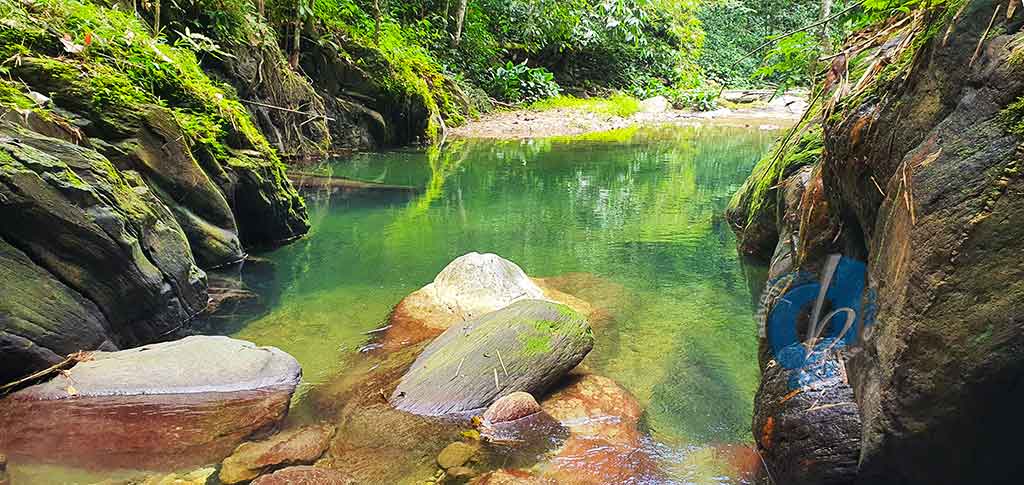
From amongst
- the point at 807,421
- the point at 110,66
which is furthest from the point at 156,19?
the point at 807,421

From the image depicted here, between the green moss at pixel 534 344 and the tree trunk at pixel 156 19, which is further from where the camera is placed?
the tree trunk at pixel 156 19

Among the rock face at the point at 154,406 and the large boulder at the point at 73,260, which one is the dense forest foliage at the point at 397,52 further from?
the rock face at the point at 154,406

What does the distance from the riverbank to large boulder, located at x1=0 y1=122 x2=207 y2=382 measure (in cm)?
1207

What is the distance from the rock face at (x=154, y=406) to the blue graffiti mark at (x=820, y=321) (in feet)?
7.99

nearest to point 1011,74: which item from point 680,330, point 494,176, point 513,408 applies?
point 513,408

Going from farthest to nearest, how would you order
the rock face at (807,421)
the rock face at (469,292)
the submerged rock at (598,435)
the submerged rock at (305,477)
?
the rock face at (469,292) → the submerged rock at (598,435) → the submerged rock at (305,477) → the rock face at (807,421)

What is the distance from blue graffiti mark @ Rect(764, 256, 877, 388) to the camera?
7.73 feet

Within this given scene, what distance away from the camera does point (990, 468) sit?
180cm

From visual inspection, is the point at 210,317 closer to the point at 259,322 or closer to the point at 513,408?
the point at 259,322

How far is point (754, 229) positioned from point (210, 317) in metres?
4.55

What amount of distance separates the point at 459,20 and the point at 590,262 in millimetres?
14274

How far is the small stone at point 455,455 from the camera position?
9.43ft

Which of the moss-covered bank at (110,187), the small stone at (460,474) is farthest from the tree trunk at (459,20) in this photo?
the small stone at (460,474)

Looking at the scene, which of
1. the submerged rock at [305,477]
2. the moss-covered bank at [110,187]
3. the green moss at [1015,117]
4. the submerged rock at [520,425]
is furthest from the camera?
the moss-covered bank at [110,187]
